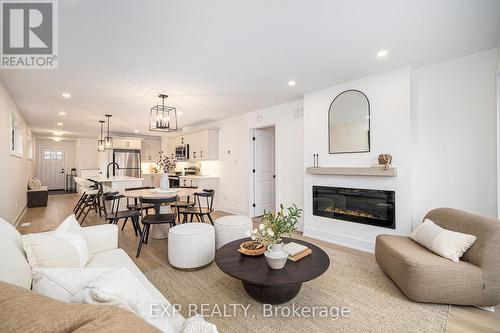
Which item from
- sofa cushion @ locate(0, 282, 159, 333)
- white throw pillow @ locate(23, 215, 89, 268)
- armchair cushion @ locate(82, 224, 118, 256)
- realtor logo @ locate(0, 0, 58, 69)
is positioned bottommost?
armchair cushion @ locate(82, 224, 118, 256)

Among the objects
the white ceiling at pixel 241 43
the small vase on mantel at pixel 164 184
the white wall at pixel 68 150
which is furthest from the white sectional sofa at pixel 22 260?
the white wall at pixel 68 150

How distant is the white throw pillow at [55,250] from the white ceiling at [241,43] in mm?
1813

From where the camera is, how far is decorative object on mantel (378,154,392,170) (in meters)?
3.09

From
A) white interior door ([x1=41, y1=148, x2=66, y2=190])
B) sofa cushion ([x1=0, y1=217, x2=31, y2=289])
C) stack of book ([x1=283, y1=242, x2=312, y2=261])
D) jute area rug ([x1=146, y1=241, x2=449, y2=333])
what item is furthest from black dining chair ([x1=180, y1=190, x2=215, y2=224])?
white interior door ([x1=41, y1=148, x2=66, y2=190])

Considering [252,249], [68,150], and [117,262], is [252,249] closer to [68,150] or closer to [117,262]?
[117,262]

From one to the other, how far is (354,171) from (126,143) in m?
7.96

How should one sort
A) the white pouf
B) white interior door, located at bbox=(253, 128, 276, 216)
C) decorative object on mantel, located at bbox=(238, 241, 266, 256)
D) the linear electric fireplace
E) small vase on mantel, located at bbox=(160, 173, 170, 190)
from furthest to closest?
white interior door, located at bbox=(253, 128, 276, 216) < small vase on mantel, located at bbox=(160, 173, 170, 190) < the linear electric fireplace < the white pouf < decorative object on mantel, located at bbox=(238, 241, 266, 256)

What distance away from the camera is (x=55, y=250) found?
1.39m

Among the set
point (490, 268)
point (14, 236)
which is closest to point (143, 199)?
point (14, 236)

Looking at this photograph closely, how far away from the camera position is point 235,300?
2.12m

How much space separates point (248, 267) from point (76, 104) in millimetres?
5011

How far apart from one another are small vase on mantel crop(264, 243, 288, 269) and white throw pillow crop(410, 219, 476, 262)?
1553mm

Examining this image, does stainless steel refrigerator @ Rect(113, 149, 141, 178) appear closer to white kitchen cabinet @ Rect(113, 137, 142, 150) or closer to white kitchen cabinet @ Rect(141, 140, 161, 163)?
white kitchen cabinet @ Rect(113, 137, 142, 150)

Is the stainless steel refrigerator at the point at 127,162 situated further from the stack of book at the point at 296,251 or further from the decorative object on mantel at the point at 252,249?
the stack of book at the point at 296,251
